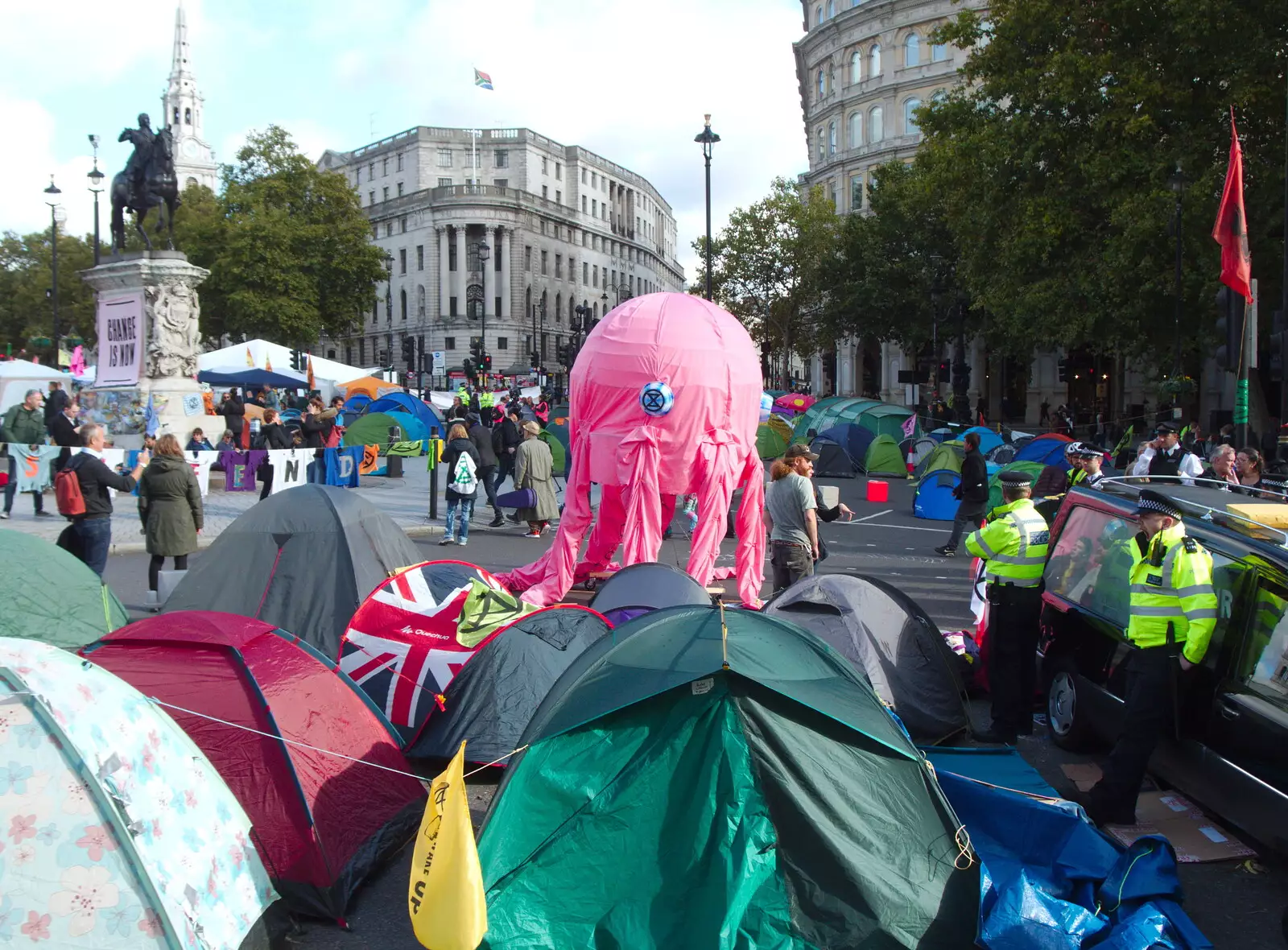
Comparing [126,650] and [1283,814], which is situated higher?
[126,650]

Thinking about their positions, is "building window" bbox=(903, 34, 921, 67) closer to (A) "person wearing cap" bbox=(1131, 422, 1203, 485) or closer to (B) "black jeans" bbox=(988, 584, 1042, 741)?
(A) "person wearing cap" bbox=(1131, 422, 1203, 485)

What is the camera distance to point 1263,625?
5.17 m

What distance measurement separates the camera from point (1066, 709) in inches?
272

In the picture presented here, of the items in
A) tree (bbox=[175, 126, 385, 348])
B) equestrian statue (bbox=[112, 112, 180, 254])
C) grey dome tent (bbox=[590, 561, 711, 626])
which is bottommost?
grey dome tent (bbox=[590, 561, 711, 626])

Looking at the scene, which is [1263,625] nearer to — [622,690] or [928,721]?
[928,721]

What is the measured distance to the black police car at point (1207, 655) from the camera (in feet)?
A: 16.4

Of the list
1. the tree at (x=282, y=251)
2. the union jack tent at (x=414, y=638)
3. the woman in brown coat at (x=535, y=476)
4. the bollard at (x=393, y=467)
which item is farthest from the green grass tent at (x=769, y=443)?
the tree at (x=282, y=251)

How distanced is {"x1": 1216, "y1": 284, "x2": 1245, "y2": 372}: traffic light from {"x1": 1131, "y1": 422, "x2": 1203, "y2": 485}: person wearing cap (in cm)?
119

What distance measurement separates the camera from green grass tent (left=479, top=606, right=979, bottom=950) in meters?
4.32

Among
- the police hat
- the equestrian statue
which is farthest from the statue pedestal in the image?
the police hat

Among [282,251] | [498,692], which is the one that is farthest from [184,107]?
[498,692]

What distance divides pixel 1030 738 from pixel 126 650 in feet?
18.7

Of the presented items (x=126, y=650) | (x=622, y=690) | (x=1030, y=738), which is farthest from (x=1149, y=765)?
(x=126, y=650)

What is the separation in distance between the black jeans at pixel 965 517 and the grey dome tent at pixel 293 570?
824 centimetres
